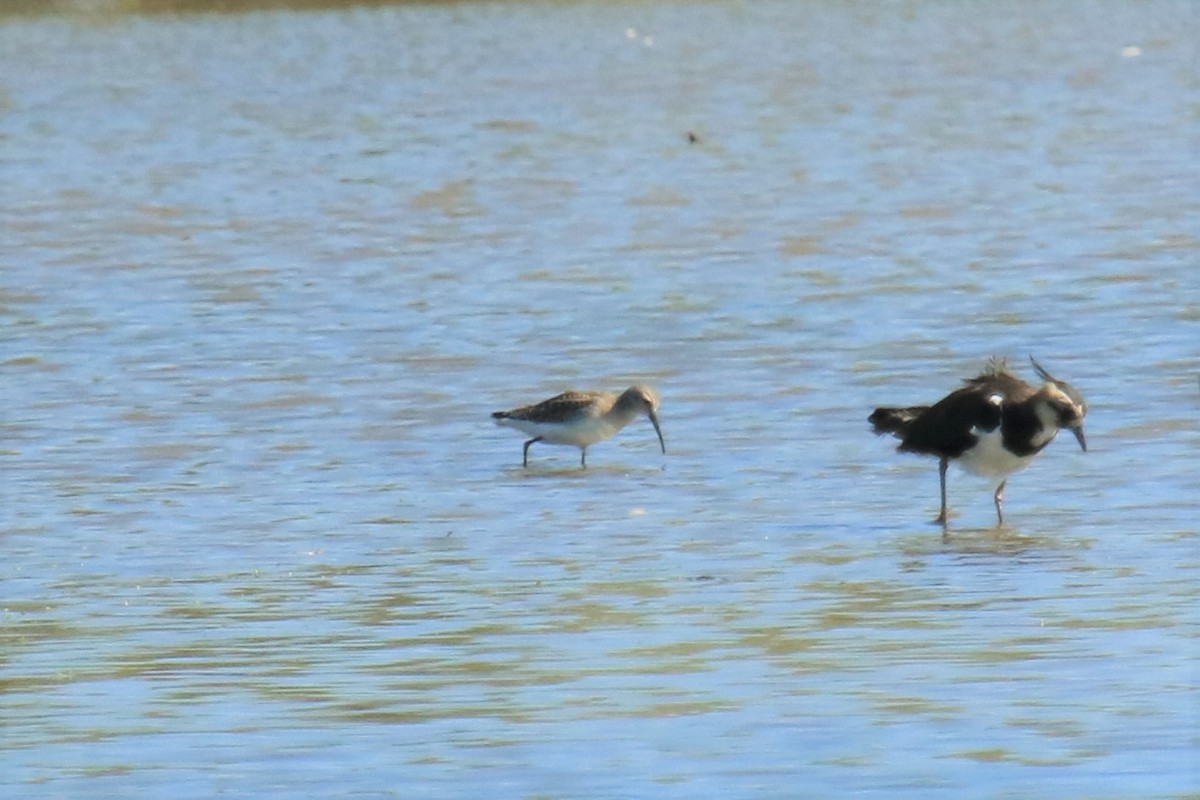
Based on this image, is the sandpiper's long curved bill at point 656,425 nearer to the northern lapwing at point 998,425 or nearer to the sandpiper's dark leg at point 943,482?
the northern lapwing at point 998,425

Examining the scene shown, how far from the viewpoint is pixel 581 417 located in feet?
39.5

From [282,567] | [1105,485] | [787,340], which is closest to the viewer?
[282,567]

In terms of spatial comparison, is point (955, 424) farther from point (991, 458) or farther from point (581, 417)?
point (581, 417)

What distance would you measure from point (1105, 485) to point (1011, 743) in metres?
4.08

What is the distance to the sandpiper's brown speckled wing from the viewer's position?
1198 centimetres

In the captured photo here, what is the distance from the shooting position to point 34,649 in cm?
820


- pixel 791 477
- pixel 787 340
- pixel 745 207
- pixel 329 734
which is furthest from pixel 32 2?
pixel 329 734

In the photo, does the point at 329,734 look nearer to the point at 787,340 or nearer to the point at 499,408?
the point at 499,408

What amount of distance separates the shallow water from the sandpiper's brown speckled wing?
0.24m

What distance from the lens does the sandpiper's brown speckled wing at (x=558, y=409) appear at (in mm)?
11977

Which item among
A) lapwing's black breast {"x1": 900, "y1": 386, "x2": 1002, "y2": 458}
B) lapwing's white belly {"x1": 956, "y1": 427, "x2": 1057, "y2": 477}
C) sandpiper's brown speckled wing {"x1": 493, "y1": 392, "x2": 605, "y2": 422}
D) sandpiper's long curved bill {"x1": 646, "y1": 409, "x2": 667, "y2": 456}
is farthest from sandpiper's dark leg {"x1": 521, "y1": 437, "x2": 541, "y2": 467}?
lapwing's white belly {"x1": 956, "y1": 427, "x2": 1057, "y2": 477}

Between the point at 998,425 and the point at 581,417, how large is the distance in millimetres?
2375

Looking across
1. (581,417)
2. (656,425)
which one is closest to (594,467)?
(581,417)

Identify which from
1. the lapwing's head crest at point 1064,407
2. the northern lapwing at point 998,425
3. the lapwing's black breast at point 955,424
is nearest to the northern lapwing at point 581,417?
the lapwing's black breast at point 955,424
